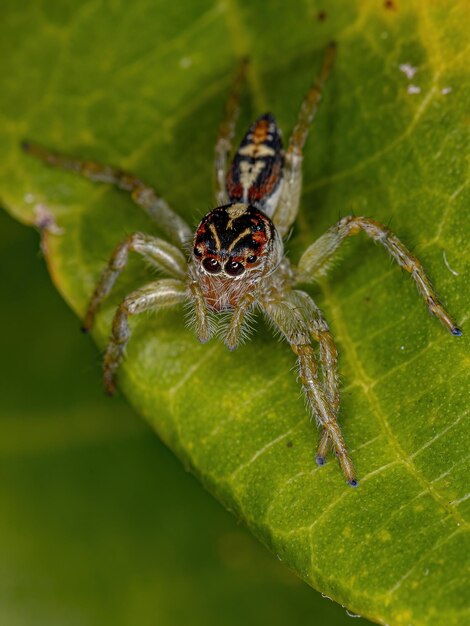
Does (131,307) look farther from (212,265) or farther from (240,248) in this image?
(240,248)

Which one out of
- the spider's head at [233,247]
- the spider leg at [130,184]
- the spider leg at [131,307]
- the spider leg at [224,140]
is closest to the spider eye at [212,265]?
the spider's head at [233,247]

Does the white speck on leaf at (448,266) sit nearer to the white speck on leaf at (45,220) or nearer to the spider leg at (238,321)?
the spider leg at (238,321)

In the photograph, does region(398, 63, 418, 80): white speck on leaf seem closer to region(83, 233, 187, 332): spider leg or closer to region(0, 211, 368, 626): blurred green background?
region(83, 233, 187, 332): spider leg

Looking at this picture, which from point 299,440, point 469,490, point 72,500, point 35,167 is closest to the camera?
point 469,490

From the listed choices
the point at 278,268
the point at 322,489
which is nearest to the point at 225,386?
the point at 322,489

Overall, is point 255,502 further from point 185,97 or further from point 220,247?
point 185,97

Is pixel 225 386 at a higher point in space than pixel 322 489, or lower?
higher

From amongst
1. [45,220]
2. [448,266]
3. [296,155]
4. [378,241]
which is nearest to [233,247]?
[296,155]
